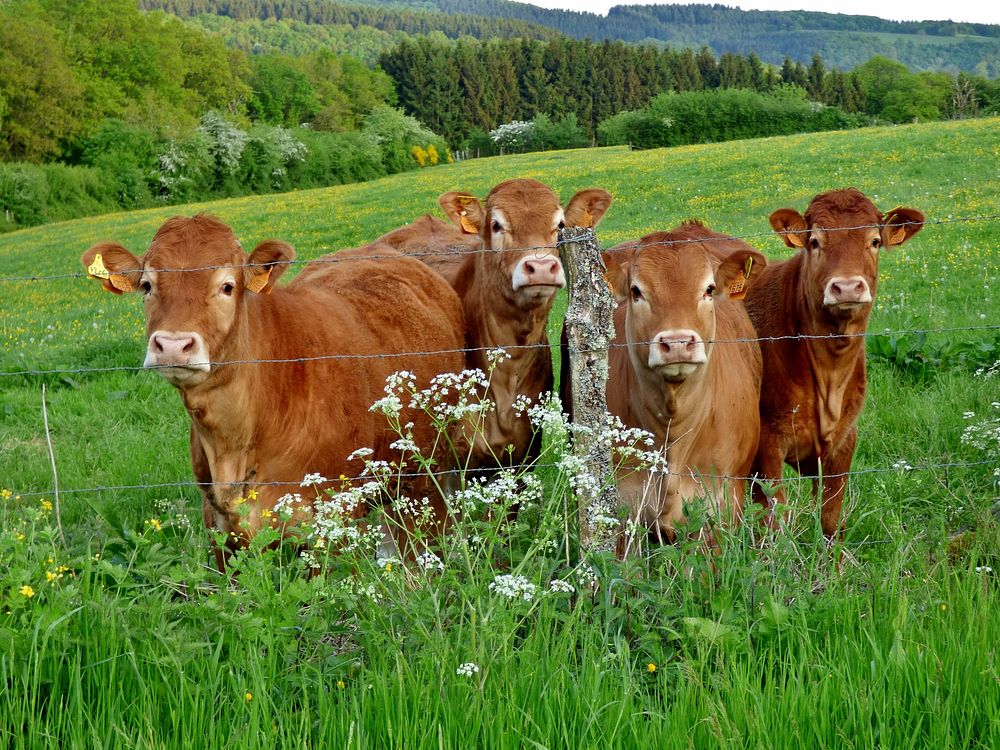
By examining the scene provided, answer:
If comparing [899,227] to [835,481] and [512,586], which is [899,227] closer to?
[835,481]

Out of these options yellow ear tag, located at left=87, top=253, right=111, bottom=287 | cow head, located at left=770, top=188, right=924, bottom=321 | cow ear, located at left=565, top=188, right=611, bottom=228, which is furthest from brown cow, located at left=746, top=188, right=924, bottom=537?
yellow ear tag, located at left=87, top=253, right=111, bottom=287

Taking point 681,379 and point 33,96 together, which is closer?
point 681,379

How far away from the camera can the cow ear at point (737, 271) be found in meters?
5.17

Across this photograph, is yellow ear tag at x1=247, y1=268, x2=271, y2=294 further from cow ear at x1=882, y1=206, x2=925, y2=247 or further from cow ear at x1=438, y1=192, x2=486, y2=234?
cow ear at x1=882, y1=206, x2=925, y2=247

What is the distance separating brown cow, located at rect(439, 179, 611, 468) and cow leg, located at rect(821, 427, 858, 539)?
1.78 metres

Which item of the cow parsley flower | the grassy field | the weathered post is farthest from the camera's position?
the weathered post

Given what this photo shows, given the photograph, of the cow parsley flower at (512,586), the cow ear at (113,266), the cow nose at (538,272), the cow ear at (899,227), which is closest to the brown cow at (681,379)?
the cow nose at (538,272)

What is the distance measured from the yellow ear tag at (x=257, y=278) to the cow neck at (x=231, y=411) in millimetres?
78

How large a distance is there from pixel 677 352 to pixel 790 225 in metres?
1.88

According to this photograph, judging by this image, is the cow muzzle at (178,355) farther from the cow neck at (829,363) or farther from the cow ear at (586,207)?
the cow neck at (829,363)

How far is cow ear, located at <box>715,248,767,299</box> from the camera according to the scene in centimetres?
517

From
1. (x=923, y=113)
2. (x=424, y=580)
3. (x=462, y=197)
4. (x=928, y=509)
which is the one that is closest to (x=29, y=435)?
(x=462, y=197)

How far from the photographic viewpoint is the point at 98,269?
190 inches

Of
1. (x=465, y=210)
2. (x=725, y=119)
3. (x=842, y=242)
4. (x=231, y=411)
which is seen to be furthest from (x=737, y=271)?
(x=725, y=119)
